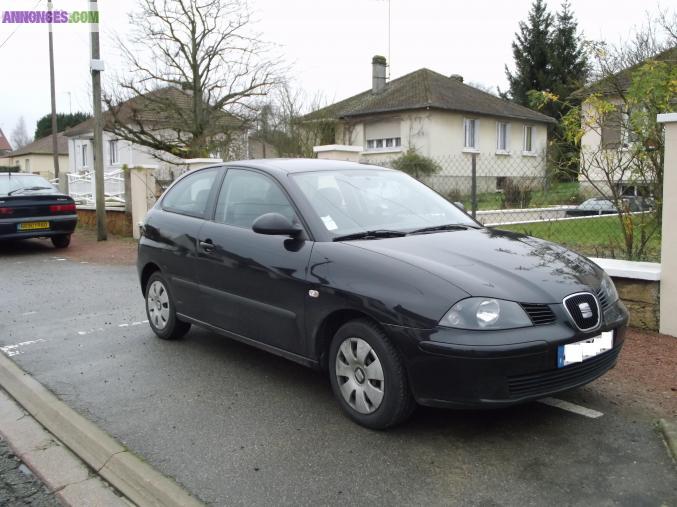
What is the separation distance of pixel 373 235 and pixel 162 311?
258 centimetres

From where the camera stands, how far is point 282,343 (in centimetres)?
429

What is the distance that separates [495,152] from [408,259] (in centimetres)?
2840

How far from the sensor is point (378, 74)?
1258 inches

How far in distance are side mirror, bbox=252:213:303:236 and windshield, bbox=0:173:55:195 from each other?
1033 cm

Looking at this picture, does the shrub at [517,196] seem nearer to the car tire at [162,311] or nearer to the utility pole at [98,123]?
the car tire at [162,311]

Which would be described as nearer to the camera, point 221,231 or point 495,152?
point 221,231

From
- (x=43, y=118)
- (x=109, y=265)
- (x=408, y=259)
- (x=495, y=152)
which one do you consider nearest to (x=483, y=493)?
(x=408, y=259)

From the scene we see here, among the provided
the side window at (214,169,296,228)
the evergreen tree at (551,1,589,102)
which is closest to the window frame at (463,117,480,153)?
the evergreen tree at (551,1,589,102)

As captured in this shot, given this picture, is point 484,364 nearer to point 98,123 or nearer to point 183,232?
point 183,232

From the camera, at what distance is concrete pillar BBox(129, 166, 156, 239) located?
14.6 m

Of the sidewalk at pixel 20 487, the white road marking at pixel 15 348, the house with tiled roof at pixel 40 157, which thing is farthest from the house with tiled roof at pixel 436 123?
the house with tiled roof at pixel 40 157

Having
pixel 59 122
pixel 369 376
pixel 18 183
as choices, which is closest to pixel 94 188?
pixel 18 183

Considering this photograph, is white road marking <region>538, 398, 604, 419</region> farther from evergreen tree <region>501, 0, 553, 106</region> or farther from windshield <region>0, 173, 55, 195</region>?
evergreen tree <region>501, 0, 553, 106</region>

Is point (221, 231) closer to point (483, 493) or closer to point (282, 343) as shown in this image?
point (282, 343)
